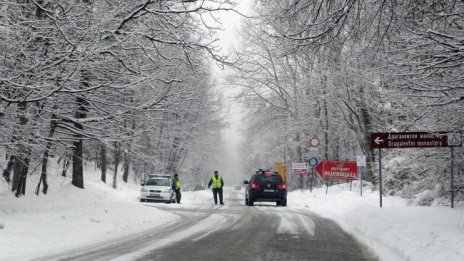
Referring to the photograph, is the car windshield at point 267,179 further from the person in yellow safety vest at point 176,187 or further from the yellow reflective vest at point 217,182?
the person in yellow safety vest at point 176,187

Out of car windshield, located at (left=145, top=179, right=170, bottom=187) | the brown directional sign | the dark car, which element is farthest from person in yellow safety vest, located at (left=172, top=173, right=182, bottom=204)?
the brown directional sign

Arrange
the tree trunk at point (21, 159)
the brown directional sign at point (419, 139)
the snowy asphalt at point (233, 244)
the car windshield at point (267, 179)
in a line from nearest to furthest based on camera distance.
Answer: the snowy asphalt at point (233, 244)
the tree trunk at point (21, 159)
the brown directional sign at point (419, 139)
the car windshield at point (267, 179)

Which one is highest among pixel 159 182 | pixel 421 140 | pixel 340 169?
pixel 421 140

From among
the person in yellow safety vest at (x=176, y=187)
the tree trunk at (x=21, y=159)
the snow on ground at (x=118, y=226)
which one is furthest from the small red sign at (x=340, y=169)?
the tree trunk at (x=21, y=159)

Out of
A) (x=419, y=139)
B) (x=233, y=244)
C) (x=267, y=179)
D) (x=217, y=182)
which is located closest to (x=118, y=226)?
(x=233, y=244)

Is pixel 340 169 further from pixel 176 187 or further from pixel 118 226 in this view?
pixel 118 226

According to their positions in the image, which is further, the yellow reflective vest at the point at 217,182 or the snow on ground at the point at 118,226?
the yellow reflective vest at the point at 217,182

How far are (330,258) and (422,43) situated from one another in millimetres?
4639

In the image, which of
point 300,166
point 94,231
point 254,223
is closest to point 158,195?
point 300,166

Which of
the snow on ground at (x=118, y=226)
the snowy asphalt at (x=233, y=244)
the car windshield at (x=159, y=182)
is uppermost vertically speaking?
the car windshield at (x=159, y=182)

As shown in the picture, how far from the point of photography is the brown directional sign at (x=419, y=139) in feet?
44.2

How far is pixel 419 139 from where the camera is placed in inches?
569

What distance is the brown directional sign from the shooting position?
13.5m

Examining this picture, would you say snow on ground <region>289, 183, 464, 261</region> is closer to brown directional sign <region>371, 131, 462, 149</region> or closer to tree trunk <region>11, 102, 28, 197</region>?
brown directional sign <region>371, 131, 462, 149</region>
